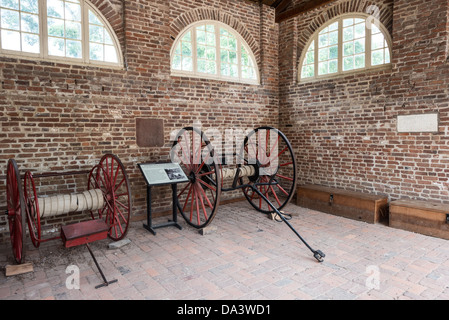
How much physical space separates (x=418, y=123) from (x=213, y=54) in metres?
4.06

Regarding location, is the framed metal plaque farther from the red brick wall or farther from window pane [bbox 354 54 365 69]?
window pane [bbox 354 54 365 69]

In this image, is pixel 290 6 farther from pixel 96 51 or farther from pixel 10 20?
pixel 10 20

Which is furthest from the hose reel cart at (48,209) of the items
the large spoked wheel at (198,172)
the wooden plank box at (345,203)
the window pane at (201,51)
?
the wooden plank box at (345,203)

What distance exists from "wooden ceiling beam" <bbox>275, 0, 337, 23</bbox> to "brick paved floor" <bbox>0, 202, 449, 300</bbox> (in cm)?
443

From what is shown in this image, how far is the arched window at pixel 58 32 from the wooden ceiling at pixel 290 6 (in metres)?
3.75

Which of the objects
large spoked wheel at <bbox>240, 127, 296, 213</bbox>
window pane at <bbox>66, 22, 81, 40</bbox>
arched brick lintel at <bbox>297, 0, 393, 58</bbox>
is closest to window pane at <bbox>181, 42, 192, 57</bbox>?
window pane at <bbox>66, 22, 81, 40</bbox>

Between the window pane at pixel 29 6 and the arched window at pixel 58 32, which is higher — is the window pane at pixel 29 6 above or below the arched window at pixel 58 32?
above

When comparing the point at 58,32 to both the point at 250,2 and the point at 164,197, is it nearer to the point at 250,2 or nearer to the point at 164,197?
the point at 164,197

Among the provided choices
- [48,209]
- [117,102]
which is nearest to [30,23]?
[117,102]

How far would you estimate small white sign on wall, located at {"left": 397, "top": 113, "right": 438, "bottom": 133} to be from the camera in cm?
508

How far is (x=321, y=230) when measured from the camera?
5055 mm

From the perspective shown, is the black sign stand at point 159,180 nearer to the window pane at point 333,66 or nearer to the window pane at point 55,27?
the window pane at point 55,27

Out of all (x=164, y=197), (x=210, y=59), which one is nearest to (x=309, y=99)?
(x=210, y=59)

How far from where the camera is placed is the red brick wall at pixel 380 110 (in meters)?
5.07
